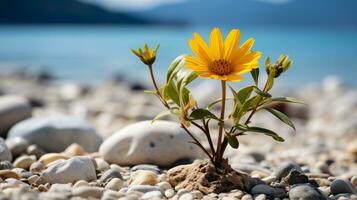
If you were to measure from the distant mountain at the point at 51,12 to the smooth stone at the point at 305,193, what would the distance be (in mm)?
82829

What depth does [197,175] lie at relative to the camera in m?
3.40

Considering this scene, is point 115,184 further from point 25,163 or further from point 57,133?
point 57,133

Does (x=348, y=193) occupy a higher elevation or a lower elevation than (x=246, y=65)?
lower

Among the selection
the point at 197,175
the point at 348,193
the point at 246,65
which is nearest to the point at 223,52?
the point at 246,65

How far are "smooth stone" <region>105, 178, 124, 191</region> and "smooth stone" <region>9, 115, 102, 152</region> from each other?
1745mm

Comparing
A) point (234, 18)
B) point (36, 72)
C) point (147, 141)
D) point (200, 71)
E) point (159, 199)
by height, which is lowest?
point (159, 199)

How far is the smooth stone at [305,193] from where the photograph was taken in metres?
3.09

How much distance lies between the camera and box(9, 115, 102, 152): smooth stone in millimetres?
4992

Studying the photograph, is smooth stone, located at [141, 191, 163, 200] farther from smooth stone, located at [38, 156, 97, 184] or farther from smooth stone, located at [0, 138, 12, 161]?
smooth stone, located at [0, 138, 12, 161]

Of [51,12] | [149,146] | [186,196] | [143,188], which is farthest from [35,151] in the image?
[51,12]

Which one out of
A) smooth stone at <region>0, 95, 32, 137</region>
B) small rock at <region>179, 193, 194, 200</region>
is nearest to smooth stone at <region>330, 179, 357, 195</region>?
small rock at <region>179, 193, 194, 200</region>

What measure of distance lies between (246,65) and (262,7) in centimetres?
17739

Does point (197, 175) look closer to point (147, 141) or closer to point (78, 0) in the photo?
point (147, 141)

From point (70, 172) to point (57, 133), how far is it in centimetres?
158
